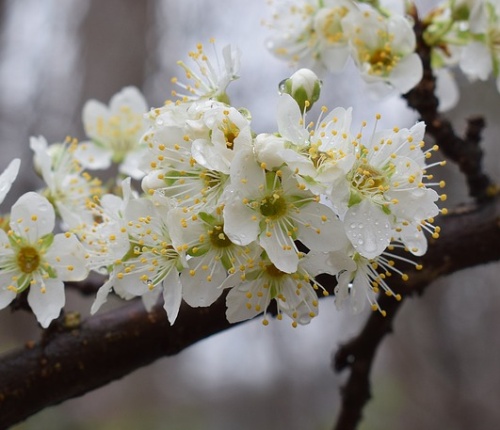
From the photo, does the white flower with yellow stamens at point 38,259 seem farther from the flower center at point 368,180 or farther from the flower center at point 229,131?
the flower center at point 368,180

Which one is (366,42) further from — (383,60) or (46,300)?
(46,300)

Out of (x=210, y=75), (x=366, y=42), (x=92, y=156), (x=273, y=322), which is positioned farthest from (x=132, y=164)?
(x=273, y=322)

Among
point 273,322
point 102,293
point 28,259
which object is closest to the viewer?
point 102,293

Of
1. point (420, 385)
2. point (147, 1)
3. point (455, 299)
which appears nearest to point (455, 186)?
point (455, 299)

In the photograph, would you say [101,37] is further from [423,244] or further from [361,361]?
[423,244]

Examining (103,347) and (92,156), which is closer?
(103,347)

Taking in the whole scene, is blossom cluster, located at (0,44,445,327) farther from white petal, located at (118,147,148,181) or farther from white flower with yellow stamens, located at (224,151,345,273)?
white petal, located at (118,147,148,181)
